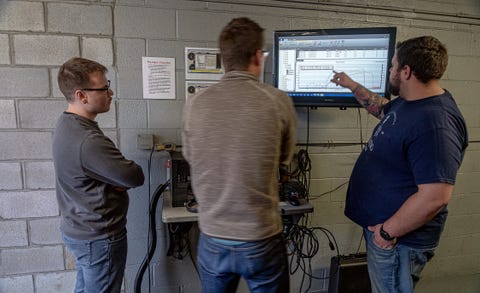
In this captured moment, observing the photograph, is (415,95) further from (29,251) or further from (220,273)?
(29,251)

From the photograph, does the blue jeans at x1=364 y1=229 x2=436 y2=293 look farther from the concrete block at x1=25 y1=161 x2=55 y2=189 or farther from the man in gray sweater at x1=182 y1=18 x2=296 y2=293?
the concrete block at x1=25 y1=161 x2=55 y2=189

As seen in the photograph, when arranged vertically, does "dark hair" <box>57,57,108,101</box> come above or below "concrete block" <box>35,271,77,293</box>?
above

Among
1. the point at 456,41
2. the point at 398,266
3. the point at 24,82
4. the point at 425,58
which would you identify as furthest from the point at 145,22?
the point at 456,41

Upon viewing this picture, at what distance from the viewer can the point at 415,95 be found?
1.44 m

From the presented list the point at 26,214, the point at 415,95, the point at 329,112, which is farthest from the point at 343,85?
the point at 26,214

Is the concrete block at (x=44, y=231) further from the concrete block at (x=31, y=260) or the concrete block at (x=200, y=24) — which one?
the concrete block at (x=200, y=24)

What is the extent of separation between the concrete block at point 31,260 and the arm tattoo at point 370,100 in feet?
6.82

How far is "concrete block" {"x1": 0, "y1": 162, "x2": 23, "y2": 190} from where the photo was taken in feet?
6.43

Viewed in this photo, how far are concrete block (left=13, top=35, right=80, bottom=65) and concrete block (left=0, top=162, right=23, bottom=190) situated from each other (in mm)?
614

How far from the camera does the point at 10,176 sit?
197 cm

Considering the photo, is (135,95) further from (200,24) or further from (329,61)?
(329,61)

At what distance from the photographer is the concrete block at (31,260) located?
2.05m

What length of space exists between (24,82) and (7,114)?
21 centimetres

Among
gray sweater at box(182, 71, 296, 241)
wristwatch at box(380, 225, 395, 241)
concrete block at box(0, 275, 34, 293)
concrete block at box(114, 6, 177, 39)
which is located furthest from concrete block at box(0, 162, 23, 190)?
wristwatch at box(380, 225, 395, 241)
